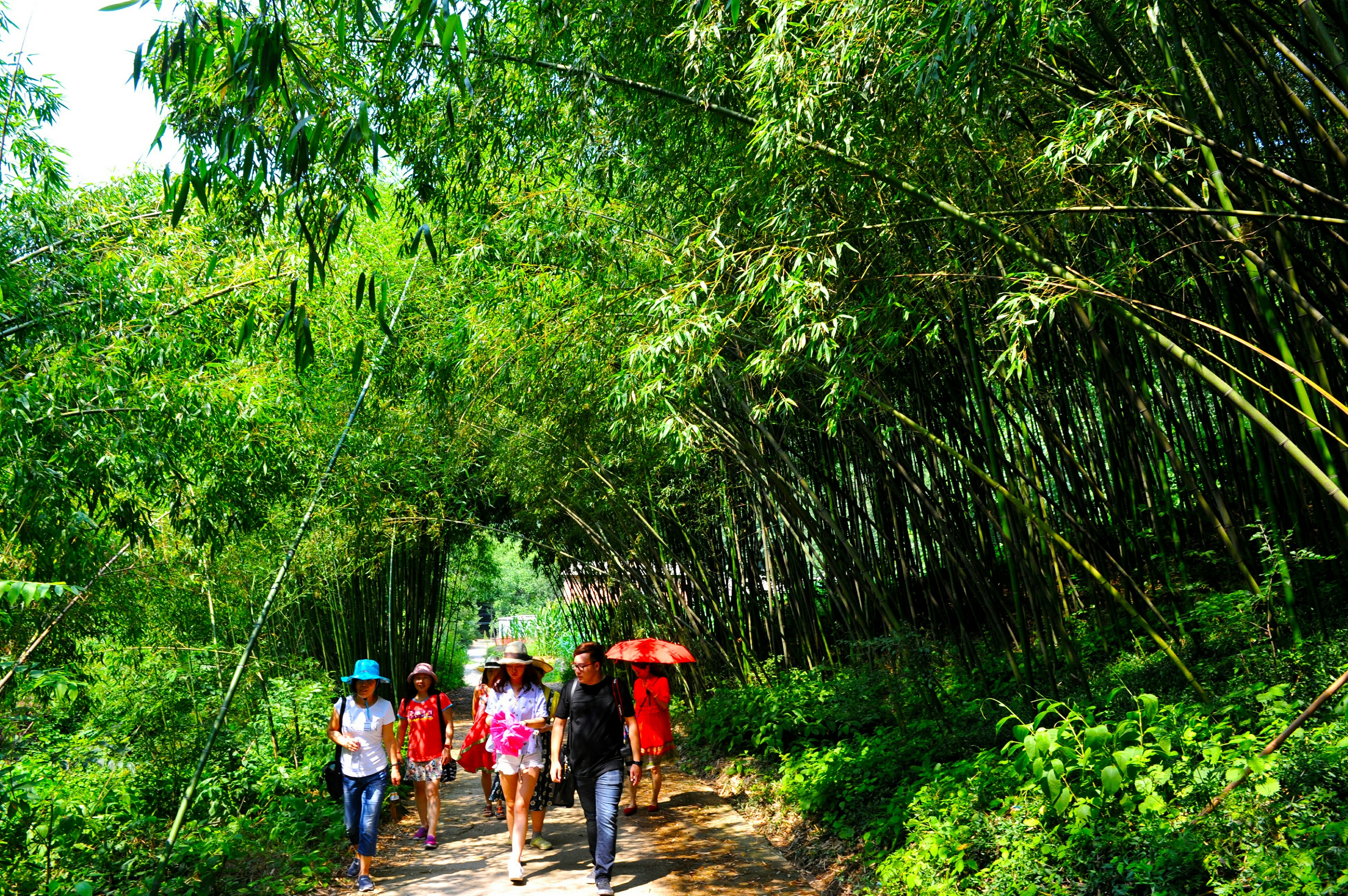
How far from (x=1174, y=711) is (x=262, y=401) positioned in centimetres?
430

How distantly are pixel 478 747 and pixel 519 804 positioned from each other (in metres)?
1.60

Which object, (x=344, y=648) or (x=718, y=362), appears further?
(x=344, y=648)

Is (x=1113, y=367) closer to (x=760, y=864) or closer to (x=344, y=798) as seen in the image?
(x=760, y=864)

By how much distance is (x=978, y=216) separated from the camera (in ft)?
11.3

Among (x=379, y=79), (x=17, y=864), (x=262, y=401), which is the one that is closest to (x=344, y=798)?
(x=17, y=864)

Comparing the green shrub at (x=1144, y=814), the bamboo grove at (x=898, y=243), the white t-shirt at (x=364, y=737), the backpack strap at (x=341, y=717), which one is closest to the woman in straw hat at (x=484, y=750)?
the white t-shirt at (x=364, y=737)

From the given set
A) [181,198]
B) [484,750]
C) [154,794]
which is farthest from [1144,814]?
[154,794]

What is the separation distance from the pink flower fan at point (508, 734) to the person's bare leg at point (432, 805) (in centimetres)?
106

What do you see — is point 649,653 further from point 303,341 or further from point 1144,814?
point 303,341

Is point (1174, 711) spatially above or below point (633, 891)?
above

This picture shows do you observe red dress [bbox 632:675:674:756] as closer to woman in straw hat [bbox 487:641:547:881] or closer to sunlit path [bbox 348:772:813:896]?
sunlit path [bbox 348:772:813:896]

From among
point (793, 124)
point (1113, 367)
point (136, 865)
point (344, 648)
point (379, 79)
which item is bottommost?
point (136, 865)

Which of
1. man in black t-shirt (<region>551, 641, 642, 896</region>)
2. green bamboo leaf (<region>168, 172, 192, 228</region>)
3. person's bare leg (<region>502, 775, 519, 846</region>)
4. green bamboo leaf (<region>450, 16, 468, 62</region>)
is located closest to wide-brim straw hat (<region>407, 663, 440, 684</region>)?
person's bare leg (<region>502, 775, 519, 846</region>)

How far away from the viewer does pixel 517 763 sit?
15.7 feet
